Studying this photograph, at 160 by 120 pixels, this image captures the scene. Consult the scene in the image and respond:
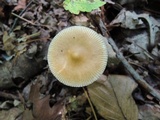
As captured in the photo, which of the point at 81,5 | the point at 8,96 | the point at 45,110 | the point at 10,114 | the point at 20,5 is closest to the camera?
the point at 45,110

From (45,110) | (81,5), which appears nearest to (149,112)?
(45,110)

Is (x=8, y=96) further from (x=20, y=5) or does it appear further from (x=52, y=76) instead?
(x=20, y=5)

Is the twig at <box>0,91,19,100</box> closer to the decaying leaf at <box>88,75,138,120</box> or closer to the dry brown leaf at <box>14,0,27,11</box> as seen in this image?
the decaying leaf at <box>88,75,138,120</box>

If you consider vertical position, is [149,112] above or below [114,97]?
below

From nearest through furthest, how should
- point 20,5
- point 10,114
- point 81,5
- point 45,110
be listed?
1. point 45,110
2. point 10,114
3. point 81,5
4. point 20,5

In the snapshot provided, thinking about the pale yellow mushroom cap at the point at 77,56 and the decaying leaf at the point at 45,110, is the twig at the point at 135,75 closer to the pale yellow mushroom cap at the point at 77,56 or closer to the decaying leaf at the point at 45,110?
the pale yellow mushroom cap at the point at 77,56

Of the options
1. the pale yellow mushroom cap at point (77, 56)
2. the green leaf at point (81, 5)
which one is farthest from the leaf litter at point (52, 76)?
the pale yellow mushroom cap at point (77, 56)

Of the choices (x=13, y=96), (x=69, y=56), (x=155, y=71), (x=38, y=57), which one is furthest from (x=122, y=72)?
(x=13, y=96)
